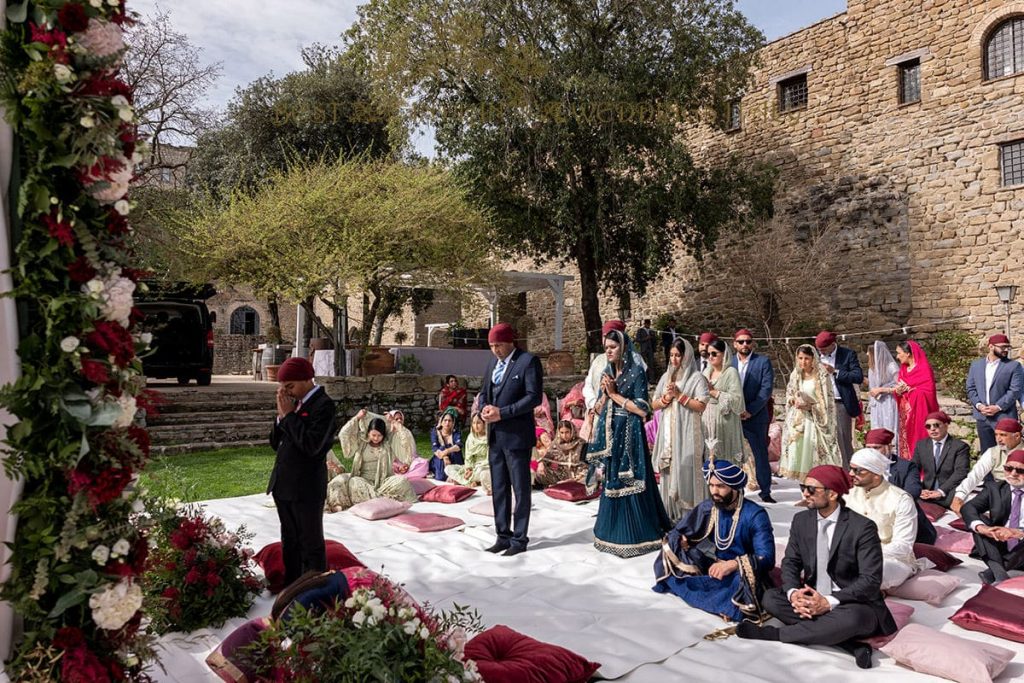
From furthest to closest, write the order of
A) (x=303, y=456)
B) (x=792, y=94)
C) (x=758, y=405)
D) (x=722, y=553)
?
(x=792, y=94) → (x=758, y=405) → (x=722, y=553) → (x=303, y=456)

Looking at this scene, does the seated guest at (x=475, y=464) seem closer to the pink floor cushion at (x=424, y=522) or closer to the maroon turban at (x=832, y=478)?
the pink floor cushion at (x=424, y=522)

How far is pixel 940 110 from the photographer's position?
1669 centimetres

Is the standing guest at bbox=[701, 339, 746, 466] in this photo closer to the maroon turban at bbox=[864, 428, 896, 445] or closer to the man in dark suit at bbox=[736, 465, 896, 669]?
the maroon turban at bbox=[864, 428, 896, 445]

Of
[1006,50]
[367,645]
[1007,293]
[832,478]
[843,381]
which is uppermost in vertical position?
[1006,50]

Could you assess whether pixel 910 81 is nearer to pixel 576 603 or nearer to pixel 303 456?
pixel 576 603

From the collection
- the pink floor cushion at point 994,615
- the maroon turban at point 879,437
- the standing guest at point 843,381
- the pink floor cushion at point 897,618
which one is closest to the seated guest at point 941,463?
the maroon turban at point 879,437

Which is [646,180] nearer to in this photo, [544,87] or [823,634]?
[544,87]

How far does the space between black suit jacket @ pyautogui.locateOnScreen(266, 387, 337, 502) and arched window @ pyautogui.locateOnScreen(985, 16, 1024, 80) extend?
56.5 feet

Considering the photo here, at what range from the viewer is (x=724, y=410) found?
23.4 feet

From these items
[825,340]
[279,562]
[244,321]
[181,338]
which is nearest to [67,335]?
[279,562]

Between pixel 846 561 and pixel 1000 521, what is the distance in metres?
2.09

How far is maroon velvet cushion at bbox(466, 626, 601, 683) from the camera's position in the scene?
3338 mm

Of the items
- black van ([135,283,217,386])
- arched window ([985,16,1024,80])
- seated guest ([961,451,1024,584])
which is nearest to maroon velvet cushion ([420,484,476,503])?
seated guest ([961,451,1024,584])

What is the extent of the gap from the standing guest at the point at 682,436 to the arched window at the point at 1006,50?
13965 millimetres
